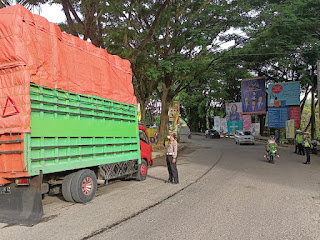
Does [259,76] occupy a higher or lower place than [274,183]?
higher

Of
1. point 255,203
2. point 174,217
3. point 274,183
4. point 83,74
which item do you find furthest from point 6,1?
point 274,183

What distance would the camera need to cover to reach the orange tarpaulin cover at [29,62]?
4676 mm

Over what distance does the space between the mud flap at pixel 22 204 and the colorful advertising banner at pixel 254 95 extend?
1076 inches

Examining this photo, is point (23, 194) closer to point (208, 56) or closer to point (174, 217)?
point (174, 217)

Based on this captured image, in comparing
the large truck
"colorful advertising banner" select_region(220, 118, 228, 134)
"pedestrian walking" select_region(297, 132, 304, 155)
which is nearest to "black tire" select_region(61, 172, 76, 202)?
the large truck

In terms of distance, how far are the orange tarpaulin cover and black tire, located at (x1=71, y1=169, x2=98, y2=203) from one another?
5.73 ft

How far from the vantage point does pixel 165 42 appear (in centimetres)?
1722

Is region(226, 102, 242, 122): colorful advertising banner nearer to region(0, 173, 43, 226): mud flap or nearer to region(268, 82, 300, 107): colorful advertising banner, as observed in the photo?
region(268, 82, 300, 107): colorful advertising banner

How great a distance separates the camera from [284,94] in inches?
1016

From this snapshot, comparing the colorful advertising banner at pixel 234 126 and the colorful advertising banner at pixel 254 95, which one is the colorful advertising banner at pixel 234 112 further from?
the colorful advertising banner at pixel 254 95

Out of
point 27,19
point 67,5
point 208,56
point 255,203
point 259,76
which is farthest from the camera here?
point 259,76

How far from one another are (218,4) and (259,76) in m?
14.9

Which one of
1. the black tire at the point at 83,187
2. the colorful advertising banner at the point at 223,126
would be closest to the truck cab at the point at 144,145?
Answer: the black tire at the point at 83,187

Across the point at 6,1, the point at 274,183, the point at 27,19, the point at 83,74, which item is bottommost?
the point at 274,183
